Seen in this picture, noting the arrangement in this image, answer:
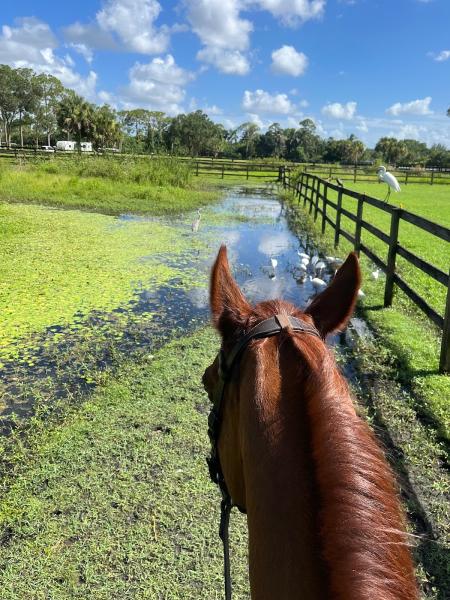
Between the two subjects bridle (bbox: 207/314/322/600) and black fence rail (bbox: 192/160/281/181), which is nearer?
bridle (bbox: 207/314/322/600)

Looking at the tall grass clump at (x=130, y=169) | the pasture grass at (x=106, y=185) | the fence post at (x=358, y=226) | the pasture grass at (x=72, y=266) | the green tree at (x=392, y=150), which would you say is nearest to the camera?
the pasture grass at (x=72, y=266)

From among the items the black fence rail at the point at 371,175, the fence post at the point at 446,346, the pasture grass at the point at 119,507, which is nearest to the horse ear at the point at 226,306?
the pasture grass at the point at 119,507

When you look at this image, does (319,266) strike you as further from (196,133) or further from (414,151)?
(414,151)

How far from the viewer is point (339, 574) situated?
2.24ft

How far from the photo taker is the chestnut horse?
701mm

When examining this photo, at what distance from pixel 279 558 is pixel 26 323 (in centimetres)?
495

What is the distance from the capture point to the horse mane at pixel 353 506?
68cm

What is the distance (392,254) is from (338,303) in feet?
15.9

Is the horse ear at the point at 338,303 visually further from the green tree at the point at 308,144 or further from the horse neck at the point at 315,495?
the green tree at the point at 308,144

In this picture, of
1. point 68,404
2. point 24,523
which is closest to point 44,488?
point 24,523

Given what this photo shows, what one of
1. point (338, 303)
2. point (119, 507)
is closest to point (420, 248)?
point (119, 507)

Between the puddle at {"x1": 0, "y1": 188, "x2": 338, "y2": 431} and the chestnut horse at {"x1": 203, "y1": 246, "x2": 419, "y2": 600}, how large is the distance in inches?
112

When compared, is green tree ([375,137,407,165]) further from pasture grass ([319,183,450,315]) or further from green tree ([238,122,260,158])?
pasture grass ([319,183,450,315])

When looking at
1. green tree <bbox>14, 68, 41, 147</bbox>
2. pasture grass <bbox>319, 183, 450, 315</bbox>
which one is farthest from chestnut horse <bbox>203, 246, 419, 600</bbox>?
green tree <bbox>14, 68, 41, 147</bbox>
